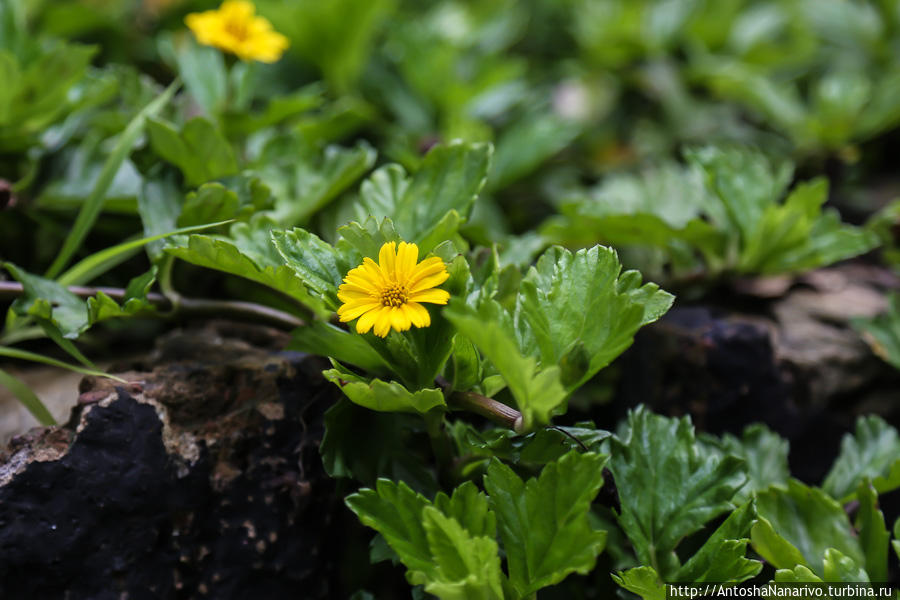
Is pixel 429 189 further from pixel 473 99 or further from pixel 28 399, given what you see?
pixel 473 99

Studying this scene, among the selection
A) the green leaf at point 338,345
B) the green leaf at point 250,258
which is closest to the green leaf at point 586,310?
the green leaf at point 338,345

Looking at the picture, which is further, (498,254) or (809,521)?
(498,254)

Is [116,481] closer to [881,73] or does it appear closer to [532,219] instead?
[532,219]

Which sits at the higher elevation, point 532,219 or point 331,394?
point 331,394

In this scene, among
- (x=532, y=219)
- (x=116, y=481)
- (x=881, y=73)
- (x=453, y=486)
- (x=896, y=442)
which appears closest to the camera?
(x=116, y=481)

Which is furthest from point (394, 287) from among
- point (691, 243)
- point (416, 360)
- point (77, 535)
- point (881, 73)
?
point (881, 73)

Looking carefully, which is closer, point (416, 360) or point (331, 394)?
point (416, 360)

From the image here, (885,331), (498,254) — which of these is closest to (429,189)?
(498,254)
